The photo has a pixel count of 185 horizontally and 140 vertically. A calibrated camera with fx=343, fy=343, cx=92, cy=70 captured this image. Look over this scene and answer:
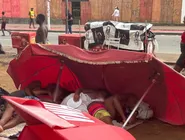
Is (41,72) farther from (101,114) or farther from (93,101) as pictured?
(101,114)

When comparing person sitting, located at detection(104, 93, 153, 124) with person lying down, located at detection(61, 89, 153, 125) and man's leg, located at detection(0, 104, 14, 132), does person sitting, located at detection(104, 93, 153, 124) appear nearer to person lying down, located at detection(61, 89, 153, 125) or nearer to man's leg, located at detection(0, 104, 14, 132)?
person lying down, located at detection(61, 89, 153, 125)

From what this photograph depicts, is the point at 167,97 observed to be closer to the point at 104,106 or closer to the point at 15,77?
the point at 104,106

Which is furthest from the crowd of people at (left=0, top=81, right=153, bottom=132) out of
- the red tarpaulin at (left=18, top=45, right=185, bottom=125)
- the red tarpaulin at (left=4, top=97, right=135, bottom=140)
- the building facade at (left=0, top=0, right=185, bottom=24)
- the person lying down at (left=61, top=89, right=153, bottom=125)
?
the building facade at (left=0, top=0, right=185, bottom=24)

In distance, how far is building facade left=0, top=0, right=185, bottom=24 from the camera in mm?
27109

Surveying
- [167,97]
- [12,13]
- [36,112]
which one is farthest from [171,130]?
[12,13]

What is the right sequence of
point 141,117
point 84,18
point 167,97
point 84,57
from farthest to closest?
point 84,18
point 141,117
point 167,97
point 84,57

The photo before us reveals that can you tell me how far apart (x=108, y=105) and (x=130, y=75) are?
613 millimetres

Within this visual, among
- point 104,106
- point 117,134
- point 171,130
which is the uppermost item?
point 117,134

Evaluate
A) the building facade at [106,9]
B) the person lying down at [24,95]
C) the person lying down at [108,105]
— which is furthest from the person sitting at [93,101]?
the building facade at [106,9]

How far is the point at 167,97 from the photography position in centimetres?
532

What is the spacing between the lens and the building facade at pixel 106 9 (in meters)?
27.1

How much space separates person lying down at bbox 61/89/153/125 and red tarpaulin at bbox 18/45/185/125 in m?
0.19

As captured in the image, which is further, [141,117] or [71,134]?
[141,117]

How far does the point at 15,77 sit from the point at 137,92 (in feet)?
7.17
